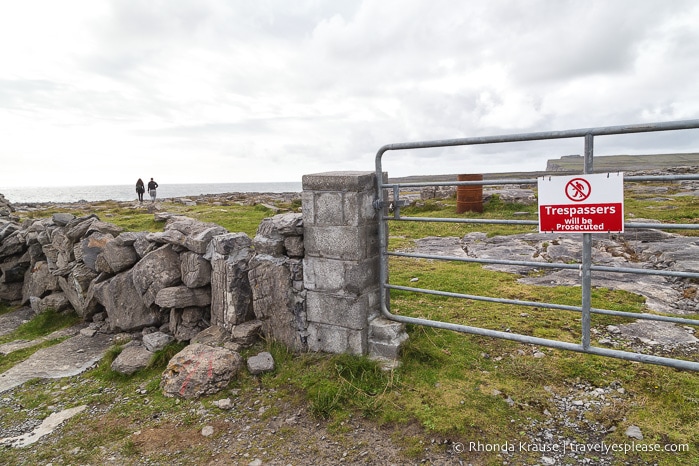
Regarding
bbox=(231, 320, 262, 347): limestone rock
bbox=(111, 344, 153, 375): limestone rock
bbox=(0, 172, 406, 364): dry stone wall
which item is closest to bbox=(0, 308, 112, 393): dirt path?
bbox=(0, 172, 406, 364): dry stone wall

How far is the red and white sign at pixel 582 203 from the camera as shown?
12.7ft

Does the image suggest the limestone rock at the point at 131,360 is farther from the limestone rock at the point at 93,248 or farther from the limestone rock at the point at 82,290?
the limestone rock at the point at 93,248

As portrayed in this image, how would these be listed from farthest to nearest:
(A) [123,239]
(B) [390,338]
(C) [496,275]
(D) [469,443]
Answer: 1. (C) [496,275]
2. (A) [123,239]
3. (B) [390,338]
4. (D) [469,443]

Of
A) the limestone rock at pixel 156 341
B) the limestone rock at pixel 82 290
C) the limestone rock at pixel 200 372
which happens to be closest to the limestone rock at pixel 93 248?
the limestone rock at pixel 82 290

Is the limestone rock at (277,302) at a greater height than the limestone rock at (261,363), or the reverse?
the limestone rock at (277,302)

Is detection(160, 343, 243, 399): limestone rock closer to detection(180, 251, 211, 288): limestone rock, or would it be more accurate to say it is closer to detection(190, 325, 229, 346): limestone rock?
detection(190, 325, 229, 346): limestone rock

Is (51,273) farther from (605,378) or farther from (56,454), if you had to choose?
(605,378)

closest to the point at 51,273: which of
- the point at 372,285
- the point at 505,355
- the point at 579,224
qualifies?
the point at 372,285

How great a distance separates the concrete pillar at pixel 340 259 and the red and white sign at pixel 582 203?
1945mm

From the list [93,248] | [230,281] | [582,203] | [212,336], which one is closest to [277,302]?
[230,281]

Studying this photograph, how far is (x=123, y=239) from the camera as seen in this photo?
7258mm

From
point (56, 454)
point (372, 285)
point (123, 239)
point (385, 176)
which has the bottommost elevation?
point (56, 454)

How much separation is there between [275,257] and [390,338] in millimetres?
1846

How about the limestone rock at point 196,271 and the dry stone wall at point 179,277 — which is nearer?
the dry stone wall at point 179,277
